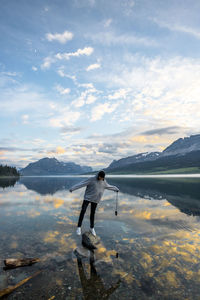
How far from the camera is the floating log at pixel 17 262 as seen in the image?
7.85m

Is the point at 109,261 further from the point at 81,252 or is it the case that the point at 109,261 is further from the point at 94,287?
the point at 94,287

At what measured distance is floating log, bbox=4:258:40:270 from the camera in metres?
7.85

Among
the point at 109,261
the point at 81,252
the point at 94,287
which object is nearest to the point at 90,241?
the point at 81,252

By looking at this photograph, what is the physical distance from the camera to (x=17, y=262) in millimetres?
8062

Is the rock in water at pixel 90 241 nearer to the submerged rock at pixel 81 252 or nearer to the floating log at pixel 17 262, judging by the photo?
the submerged rock at pixel 81 252

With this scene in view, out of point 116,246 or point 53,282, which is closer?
point 53,282

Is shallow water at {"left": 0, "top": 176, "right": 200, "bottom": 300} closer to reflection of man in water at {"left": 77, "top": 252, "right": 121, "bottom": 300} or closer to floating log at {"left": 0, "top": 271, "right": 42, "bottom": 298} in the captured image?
reflection of man in water at {"left": 77, "top": 252, "right": 121, "bottom": 300}

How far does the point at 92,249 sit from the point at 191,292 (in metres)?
5.34

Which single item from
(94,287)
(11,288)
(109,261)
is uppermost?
(11,288)

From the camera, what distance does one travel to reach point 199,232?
43.3 feet

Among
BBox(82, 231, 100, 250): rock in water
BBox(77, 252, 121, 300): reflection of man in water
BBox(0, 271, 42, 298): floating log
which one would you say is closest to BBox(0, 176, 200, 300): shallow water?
BBox(77, 252, 121, 300): reflection of man in water

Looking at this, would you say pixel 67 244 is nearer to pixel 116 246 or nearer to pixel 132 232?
pixel 116 246

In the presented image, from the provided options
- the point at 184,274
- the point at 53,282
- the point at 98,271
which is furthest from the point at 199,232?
the point at 53,282

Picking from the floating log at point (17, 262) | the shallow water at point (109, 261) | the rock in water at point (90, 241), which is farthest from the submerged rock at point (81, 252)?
the floating log at point (17, 262)
